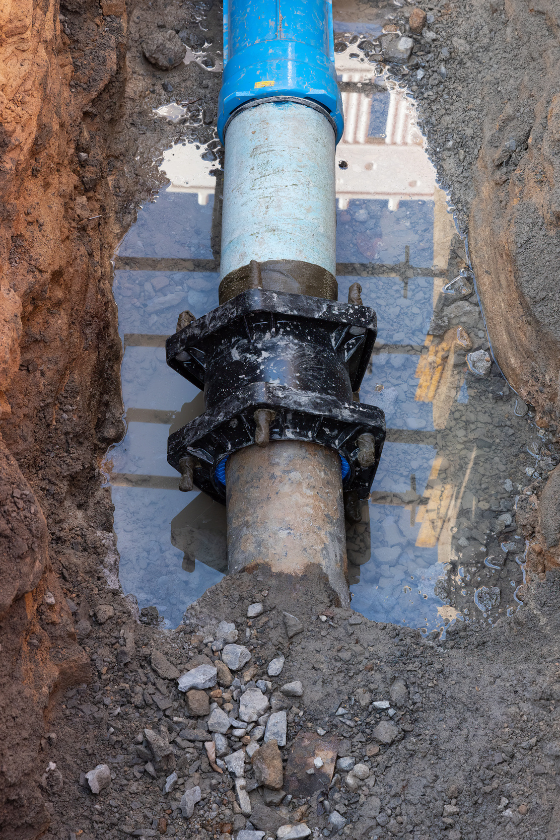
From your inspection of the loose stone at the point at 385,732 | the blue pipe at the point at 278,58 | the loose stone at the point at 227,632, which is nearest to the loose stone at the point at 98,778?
the loose stone at the point at 227,632

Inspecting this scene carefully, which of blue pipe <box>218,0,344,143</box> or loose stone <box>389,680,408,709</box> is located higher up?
blue pipe <box>218,0,344,143</box>

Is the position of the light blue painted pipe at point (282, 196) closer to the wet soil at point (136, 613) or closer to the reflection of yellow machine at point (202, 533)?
the wet soil at point (136, 613)

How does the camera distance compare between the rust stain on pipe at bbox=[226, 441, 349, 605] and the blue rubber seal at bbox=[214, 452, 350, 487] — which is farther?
the blue rubber seal at bbox=[214, 452, 350, 487]

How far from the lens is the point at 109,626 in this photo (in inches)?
113

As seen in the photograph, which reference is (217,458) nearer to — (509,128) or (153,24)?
(509,128)

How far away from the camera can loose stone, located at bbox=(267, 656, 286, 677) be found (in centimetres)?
273

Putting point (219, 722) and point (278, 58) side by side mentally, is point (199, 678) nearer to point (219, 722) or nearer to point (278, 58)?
point (219, 722)

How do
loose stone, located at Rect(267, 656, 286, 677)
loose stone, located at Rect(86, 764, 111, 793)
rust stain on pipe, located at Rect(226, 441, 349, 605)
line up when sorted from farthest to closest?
rust stain on pipe, located at Rect(226, 441, 349, 605), loose stone, located at Rect(267, 656, 286, 677), loose stone, located at Rect(86, 764, 111, 793)

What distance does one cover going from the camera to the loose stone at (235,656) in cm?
276

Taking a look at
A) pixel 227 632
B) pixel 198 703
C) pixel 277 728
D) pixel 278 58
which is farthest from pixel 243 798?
pixel 278 58

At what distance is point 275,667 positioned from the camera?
8.97ft

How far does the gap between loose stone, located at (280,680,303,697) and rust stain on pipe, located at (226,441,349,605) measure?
1.50ft

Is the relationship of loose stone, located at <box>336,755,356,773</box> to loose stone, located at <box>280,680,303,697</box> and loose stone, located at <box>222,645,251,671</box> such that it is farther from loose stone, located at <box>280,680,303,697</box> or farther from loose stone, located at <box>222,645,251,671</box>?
loose stone, located at <box>222,645,251,671</box>

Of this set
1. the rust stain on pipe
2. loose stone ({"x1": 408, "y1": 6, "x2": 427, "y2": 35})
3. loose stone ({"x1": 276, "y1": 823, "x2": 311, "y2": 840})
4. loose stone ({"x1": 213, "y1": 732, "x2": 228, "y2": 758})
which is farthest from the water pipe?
loose stone ({"x1": 408, "y1": 6, "x2": 427, "y2": 35})
